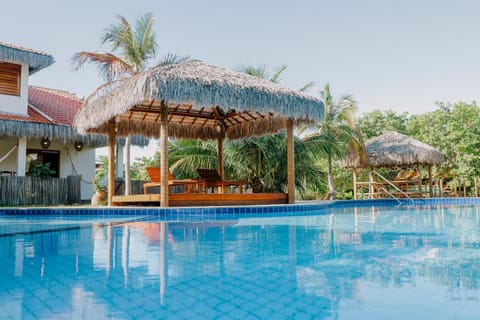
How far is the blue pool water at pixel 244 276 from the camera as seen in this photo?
2027 millimetres

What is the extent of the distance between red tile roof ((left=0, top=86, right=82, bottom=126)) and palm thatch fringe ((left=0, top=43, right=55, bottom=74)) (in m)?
1.43

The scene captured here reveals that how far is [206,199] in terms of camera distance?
29.4 ft

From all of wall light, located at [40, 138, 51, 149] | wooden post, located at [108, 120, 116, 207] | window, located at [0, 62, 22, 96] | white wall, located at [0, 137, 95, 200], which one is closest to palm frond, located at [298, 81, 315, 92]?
wooden post, located at [108, 120, 116, 207]

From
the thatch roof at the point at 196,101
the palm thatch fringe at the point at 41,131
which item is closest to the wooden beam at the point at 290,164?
the thatch roof at the point at 196,101

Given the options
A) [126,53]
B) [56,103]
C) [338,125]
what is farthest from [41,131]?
[338,125]

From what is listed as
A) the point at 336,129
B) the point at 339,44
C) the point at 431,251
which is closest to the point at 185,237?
the point at 431,251

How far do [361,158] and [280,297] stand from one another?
15273 millimetres

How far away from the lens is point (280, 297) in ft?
7.36

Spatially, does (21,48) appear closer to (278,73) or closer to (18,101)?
(18,101)

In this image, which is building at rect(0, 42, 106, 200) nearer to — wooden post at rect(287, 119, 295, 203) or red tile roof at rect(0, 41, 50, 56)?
red tile roof at rect(0, 41, 50, 56)

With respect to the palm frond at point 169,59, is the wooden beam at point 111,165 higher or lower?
lower

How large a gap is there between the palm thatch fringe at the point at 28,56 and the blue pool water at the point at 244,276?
9386 millimetres

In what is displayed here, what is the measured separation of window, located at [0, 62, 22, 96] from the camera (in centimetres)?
1268

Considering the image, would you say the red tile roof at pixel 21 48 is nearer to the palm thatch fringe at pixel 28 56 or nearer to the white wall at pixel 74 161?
the palm thatch fringe at pixel 28 56
